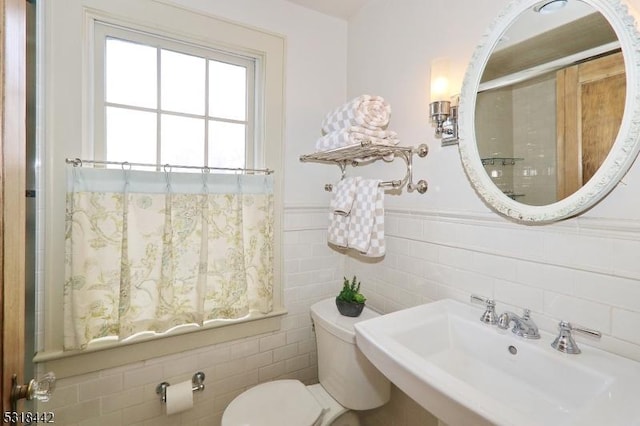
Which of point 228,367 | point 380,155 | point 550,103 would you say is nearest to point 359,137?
point 380,155

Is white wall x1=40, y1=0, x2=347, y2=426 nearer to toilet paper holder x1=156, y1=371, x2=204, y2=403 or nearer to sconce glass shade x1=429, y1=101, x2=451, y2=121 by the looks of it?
toilet paper holder x1=156, y1=371, x2=204, y2=403

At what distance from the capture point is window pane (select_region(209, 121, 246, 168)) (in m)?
1.58

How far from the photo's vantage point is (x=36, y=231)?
1.21 m

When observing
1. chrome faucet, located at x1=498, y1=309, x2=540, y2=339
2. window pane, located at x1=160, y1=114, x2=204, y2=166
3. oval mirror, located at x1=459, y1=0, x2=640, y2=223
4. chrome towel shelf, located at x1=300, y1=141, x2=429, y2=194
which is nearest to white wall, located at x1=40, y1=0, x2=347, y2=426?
chrome towel shelf, located at x1=300, y1=141, x2=429, y2=194

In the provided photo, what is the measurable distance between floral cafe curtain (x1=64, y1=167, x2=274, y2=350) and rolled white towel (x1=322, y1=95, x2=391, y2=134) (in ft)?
1.69

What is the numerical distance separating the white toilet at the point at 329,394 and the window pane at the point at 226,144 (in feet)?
3.06

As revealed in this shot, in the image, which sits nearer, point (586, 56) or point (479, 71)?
point (586, 56)

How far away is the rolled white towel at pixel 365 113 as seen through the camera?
140 centimetres

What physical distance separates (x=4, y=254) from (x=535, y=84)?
4.77ft

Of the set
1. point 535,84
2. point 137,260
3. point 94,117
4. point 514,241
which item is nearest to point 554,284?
point 514,241

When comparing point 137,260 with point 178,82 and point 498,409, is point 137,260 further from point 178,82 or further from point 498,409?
point 498,409

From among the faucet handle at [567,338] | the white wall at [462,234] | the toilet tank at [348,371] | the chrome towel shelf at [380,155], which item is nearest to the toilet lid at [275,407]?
the toilet tank at [348,371]

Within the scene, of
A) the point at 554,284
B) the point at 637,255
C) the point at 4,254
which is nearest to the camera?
the point at 4,254

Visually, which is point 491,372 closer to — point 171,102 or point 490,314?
point 490,314
